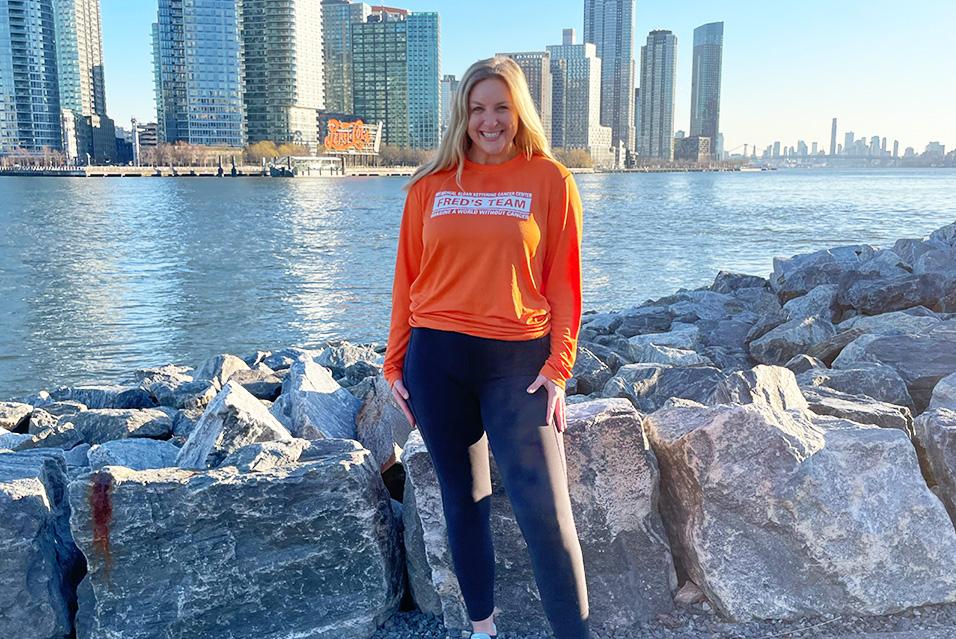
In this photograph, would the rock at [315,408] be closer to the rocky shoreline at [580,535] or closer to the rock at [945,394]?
the rocky shoreline at [580,535]

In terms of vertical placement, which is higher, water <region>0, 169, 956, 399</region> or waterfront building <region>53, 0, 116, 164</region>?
waterfront building <region>53, 0, 116, 164</region>

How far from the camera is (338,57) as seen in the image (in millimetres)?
171875

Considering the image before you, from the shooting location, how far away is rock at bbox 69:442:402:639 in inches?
115

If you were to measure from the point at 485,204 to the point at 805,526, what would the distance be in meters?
1.61

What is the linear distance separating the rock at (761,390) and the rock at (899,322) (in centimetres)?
276

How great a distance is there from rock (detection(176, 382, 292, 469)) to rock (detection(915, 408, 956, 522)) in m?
2.64

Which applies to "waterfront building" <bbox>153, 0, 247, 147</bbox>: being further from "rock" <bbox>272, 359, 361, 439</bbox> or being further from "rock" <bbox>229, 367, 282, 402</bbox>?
"rock" <bbox>272, 359, 361, 439</bbox>

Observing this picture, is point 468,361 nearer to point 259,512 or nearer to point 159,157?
point 259,512

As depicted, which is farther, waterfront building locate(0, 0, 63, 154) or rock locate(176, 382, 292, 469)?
waterfront building locate(0, 0, 63, 154)

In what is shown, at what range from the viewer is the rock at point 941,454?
128 inches

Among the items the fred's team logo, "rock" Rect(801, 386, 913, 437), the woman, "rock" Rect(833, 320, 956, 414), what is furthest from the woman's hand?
"rock" Rect(833, 320, 956, 414)

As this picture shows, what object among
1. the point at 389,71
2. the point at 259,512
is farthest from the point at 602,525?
the point at 389,71

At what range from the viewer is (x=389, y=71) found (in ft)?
543

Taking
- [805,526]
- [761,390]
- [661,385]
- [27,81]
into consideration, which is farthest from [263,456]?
[27,81]
